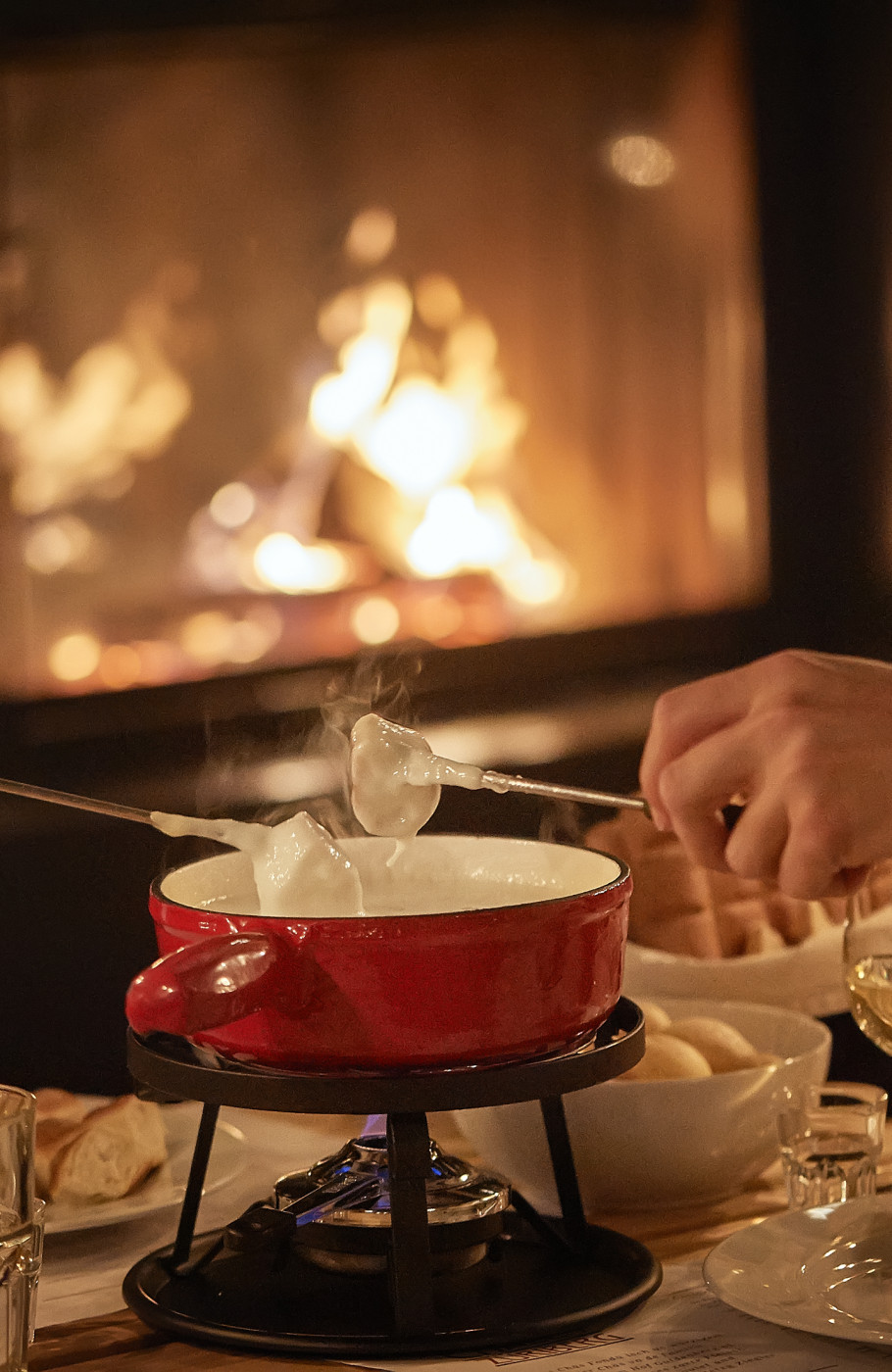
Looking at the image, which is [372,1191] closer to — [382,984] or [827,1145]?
[382,984]

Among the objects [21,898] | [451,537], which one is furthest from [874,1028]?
[451,537]

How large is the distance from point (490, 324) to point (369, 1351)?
2.39 meters

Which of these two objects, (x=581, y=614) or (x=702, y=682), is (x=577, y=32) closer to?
(x=581, y=614)

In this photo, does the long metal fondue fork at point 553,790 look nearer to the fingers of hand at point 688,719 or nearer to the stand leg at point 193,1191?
the fingers of hand at point 688,719

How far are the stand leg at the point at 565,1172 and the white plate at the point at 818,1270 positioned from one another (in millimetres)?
74

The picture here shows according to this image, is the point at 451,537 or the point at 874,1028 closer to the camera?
the point at 874,1028

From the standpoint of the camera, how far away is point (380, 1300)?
83 centimetres

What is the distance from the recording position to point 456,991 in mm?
786

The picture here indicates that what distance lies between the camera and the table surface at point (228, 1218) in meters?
0.79

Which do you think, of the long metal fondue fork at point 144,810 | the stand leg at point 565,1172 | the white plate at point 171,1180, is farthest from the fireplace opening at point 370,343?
the stand leg at point 565,1172

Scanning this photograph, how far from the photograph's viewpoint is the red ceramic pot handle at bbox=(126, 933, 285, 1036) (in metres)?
0.76

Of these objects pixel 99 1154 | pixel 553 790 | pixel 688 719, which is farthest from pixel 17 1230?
pixel 688 719

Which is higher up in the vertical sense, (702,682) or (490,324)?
(490,324)

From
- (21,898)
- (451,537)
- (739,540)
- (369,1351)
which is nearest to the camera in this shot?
(369,1351)
